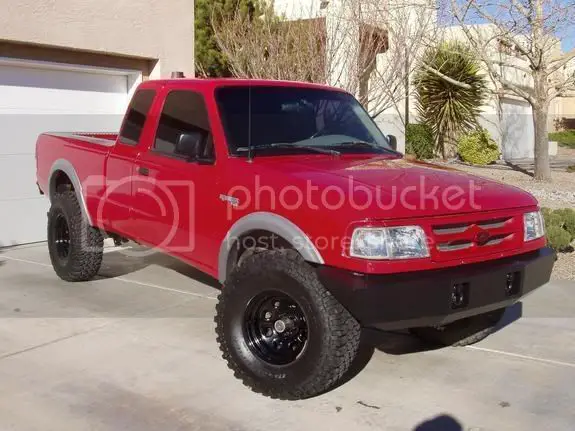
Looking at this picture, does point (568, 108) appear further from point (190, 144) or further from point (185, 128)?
point (190, 144)

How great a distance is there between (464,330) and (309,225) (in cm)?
188

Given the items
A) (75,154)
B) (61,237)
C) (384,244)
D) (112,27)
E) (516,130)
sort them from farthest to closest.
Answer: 1. (516,130)
2. (112,27)
3. (61,237)
4. (75,154)
5. (384,244)

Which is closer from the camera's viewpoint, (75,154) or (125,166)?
(125,166)

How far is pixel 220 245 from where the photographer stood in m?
4.66

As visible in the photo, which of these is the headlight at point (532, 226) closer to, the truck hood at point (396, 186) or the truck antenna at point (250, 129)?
the truck hood at point (396, 186)

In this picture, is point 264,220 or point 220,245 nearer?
point 264,220

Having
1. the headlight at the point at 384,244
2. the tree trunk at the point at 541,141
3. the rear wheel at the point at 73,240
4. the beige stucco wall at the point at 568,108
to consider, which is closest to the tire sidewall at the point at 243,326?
the headlight at the point at 384,244

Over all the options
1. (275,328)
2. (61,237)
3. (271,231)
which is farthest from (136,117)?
(275,328)

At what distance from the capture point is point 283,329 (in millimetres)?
4195

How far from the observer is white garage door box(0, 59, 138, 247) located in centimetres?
886

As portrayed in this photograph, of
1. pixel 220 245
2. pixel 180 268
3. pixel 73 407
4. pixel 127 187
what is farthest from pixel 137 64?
pixel 73 407

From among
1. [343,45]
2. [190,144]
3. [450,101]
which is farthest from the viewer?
[450,101]

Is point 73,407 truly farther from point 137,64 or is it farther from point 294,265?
point 137,64

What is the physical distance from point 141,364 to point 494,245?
2502 mm
